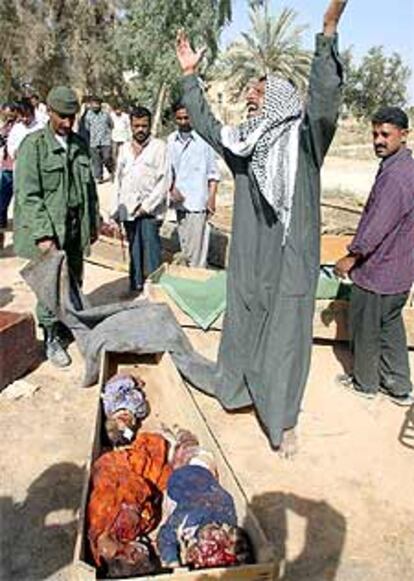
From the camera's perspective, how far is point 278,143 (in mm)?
3615

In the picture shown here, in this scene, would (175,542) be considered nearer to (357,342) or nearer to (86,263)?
(357,342)

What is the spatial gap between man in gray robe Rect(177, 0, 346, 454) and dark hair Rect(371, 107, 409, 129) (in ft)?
2.72

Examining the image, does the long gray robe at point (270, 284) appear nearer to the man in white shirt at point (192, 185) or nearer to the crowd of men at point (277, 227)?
the crowd of men at point (277, 227)

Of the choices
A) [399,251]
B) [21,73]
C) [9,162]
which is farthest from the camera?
[21,73]

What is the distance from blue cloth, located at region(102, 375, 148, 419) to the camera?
3967mm

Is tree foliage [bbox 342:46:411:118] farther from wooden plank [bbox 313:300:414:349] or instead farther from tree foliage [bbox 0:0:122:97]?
wooden plank [bbox 313:300:414:349]

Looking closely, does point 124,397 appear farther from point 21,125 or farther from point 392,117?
point 21,125

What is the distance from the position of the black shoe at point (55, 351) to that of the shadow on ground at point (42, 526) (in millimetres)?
1385

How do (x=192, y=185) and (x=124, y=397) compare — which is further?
(x=192, y=185)

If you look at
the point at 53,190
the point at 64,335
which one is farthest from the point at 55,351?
the point at 53,190

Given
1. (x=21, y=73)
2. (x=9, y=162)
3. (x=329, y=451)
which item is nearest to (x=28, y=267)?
(x=329, y=451)

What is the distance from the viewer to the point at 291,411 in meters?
4.02

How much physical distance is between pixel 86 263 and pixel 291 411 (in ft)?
14.9

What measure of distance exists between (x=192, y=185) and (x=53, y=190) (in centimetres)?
187
